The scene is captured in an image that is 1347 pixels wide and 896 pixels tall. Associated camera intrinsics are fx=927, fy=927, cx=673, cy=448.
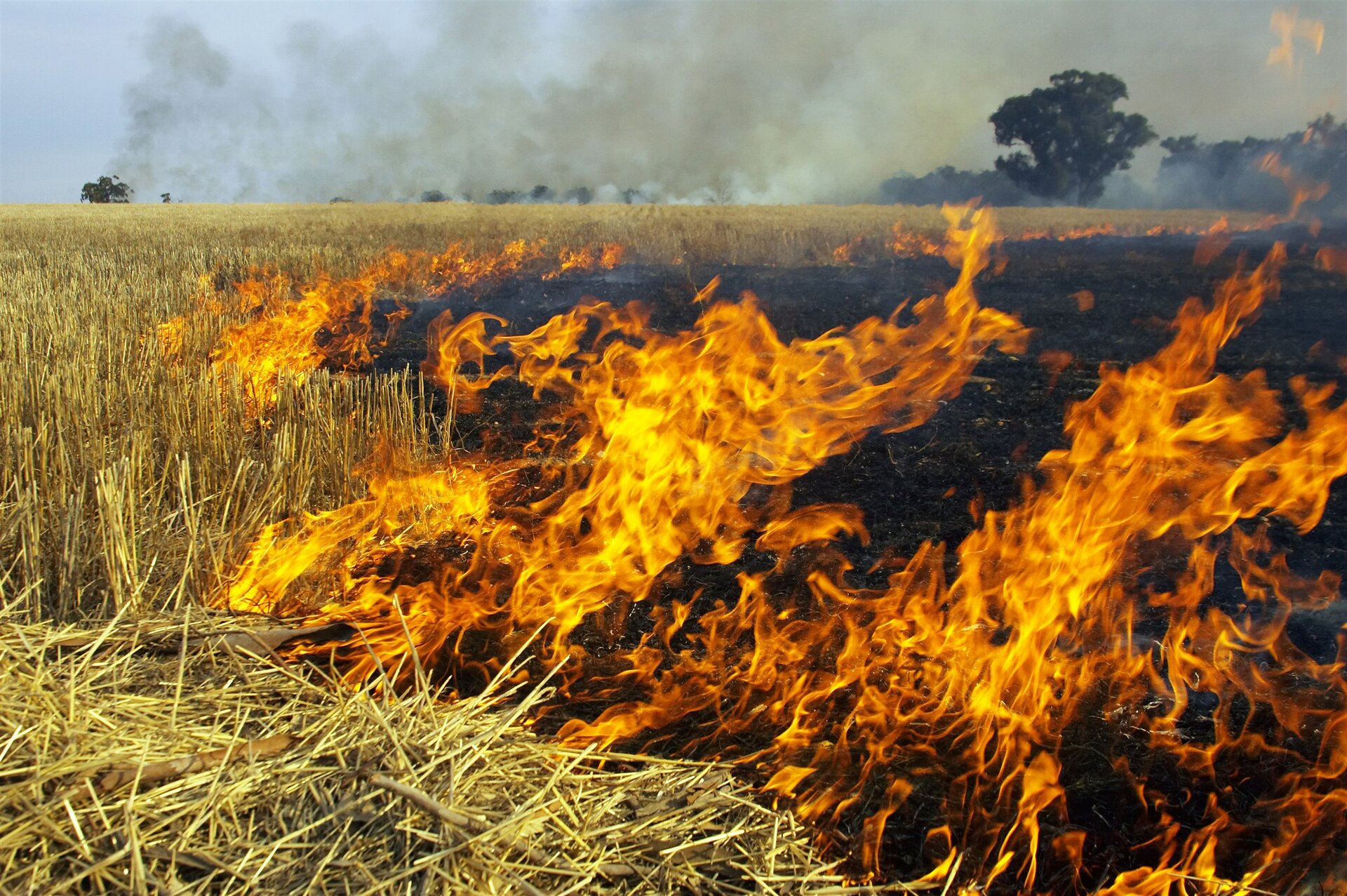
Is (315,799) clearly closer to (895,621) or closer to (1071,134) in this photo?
(895,621)

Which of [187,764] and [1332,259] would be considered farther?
[1332,259]

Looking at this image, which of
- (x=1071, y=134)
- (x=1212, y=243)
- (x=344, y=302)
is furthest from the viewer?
(x=1071, y=134)

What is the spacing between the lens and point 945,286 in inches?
703

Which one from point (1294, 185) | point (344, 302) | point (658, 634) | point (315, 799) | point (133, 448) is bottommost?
point (658, 634)

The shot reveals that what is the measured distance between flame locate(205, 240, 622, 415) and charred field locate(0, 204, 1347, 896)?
0.35 meters

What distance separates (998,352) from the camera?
11.3 m

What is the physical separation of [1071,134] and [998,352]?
5451cm

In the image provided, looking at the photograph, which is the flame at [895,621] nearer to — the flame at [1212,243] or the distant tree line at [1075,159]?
the flame at [1212,243]

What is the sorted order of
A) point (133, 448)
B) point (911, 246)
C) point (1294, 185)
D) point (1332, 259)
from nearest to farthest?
point (133, 448)
point (1332, 259)
point (911, 246)
point (1294, 185)

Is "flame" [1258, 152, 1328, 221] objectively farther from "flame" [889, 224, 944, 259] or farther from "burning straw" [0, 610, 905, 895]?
"burning straw" [0, 610, 905, 895]

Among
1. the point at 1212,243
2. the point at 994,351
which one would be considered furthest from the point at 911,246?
the point at 994,351

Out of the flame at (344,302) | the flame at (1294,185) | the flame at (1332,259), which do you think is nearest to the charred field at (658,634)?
the flame at (344,302)

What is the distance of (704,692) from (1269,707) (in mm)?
2164

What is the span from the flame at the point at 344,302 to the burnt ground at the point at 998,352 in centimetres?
62
